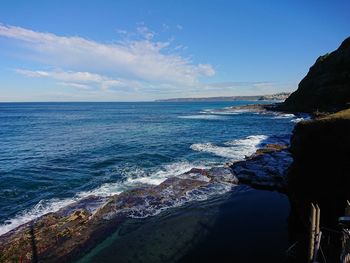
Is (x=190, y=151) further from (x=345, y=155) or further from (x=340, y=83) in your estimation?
(x=340, y=83)

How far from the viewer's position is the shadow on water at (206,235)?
15.2 metres

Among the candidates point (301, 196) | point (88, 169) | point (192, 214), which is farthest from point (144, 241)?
point (88, 169)

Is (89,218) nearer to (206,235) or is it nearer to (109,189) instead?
(109,189)

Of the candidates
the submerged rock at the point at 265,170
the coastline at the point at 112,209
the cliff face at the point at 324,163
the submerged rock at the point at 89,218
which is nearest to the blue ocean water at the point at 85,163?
the submerged rock at the point at 89,218

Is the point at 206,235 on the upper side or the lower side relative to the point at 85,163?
lower

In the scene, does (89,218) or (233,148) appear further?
(233,148)

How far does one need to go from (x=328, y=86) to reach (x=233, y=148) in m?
53.6

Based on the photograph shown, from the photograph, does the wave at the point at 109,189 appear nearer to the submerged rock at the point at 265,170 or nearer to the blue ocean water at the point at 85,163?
the blue ocean water at the point at 85,163

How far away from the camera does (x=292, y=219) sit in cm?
1895

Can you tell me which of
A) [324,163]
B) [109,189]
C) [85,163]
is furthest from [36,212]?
[324,163]

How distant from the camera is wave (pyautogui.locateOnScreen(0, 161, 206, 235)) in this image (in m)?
19.6

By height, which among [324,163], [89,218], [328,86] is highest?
[328,86]

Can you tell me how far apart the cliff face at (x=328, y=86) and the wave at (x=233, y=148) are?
96.2 feet

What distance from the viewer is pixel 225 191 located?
24031mm
